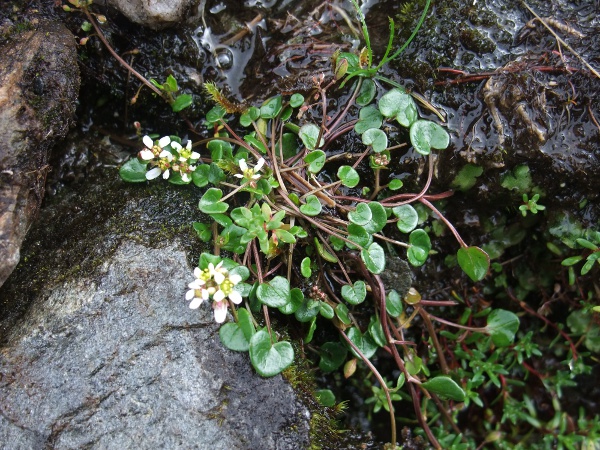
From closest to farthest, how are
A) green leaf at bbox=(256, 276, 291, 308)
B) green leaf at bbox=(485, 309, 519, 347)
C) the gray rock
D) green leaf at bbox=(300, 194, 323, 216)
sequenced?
green leaf at bbox=(256, 276, 291, 308) → green leaf at bbox=(300, 194, 323, 216) → the gray rock → green leaf at bbox=(485, 309, 519, 347)

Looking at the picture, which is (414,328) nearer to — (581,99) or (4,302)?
(581,99)

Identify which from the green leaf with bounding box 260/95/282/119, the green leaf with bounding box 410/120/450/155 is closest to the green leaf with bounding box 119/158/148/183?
the green leaf with bounding box 260/95/282/119

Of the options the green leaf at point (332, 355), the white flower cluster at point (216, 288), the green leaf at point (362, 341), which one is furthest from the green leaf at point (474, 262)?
the white flower cluster at point (216, 288)

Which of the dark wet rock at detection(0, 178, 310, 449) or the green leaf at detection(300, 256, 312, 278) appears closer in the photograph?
the dark wet rock at detection(0, 178, 310, 449)

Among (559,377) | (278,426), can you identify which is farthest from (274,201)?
(559,377)

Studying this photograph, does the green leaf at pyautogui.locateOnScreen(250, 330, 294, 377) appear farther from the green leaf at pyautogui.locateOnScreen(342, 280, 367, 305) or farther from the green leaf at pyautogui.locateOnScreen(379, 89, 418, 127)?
the green leaf at pyautogui.locateOnScreen(379, 89, 418, 127)

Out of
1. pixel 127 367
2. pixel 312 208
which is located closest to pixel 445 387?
pixel 312 208
